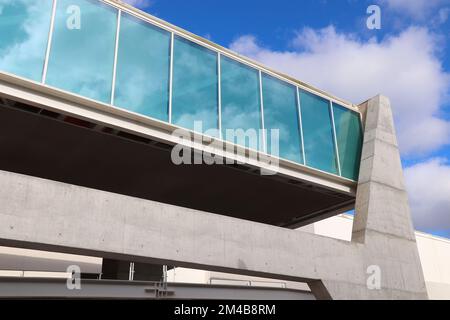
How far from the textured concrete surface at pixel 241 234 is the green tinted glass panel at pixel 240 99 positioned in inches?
137

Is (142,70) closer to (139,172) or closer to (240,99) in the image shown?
(240,99)

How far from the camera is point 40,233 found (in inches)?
366

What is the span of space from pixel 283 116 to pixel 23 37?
8.82m

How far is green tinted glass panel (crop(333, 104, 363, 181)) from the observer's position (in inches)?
674

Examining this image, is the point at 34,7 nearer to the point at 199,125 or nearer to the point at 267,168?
the point at 199,125

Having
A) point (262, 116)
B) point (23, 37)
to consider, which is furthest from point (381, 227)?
point (23, 37)

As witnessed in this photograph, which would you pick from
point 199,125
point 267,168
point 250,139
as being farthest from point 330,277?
point 199,125

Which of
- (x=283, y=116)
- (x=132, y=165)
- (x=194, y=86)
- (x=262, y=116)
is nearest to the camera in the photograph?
(x=194, y=86)

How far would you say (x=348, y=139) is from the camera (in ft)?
58.0

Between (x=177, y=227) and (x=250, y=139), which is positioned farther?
(x=250, y=139)

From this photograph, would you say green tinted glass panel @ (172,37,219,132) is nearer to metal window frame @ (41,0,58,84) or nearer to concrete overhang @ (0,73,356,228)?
concrete overhang @ (0,73,356,228)

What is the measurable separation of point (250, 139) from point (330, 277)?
201 inches

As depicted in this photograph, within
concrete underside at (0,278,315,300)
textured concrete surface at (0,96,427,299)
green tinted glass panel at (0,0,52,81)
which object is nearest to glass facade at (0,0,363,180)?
green tinted glass panel at (0,0,52,81)

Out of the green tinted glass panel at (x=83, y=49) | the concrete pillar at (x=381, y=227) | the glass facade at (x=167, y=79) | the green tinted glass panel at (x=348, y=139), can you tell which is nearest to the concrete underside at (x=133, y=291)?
the concrete pillar at (x=381, y=227)
